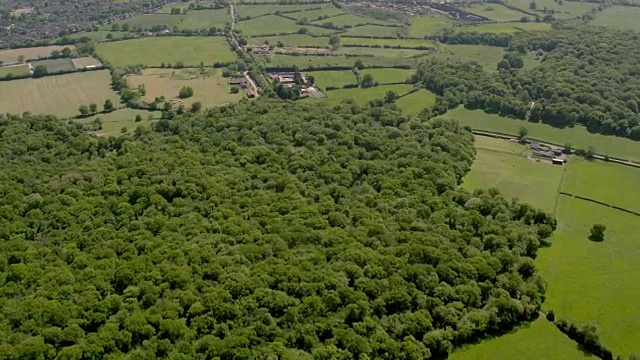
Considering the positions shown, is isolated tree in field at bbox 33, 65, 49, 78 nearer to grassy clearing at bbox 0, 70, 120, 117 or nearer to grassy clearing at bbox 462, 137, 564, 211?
grassy clearing at bbox 0, 70, 120, 117

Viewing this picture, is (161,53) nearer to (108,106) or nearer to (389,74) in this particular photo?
(108,106)

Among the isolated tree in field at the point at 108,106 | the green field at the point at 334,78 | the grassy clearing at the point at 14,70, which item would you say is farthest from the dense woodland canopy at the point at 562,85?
the grassy clearing at the point at 14,70

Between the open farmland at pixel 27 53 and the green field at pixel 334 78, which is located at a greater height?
the open farmland at pixel 27 53

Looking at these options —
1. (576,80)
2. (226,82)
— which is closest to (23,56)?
(226,82)

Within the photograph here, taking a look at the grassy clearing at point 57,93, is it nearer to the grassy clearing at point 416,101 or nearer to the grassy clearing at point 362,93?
the grassy clearing at point 362,93

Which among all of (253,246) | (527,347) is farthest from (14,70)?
(527,347)
